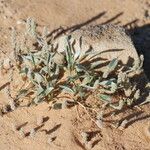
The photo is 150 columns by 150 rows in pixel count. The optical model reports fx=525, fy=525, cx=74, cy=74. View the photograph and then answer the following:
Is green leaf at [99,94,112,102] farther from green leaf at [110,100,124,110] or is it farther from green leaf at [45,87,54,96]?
green leaf at [45,87,54,96]

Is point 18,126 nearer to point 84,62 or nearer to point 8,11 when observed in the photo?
point 84,62

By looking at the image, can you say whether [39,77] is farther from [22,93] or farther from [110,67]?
[110,67]

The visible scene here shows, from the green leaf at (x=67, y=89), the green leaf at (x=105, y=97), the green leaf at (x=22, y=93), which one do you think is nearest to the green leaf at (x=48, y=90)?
the green leaf at (x=67, y=89)

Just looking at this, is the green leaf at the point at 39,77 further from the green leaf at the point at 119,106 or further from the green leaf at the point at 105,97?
the green leaf at the point at 119,106

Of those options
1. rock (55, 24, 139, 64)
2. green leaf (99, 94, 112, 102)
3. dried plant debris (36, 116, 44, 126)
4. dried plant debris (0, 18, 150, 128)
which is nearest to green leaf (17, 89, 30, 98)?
dried plant debris (0, 18, 150, 128)

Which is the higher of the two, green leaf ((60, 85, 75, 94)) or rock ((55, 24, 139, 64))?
rock ((55, 24, 139, 64))

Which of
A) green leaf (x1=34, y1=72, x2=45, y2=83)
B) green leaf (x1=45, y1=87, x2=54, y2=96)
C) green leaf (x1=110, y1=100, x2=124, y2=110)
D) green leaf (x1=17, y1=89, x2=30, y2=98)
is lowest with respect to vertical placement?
green leaf (x1=110, y1=100, x2=124, y2=110)

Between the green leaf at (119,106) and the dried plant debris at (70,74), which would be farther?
the dried plant debris at (70,74)

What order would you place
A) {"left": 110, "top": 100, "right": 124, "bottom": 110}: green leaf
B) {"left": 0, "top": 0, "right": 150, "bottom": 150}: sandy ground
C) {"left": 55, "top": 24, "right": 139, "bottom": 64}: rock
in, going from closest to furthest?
1. {"left": 0, "top": 0, "right": 150, "bottom": 150}: sandy ground
2. {"left": 110, "top": 100, "right": 124, "bottom": 110}: green leaf
3. {"left": 55, "top": 24, "right": 139, "bottom": 64}: rock
